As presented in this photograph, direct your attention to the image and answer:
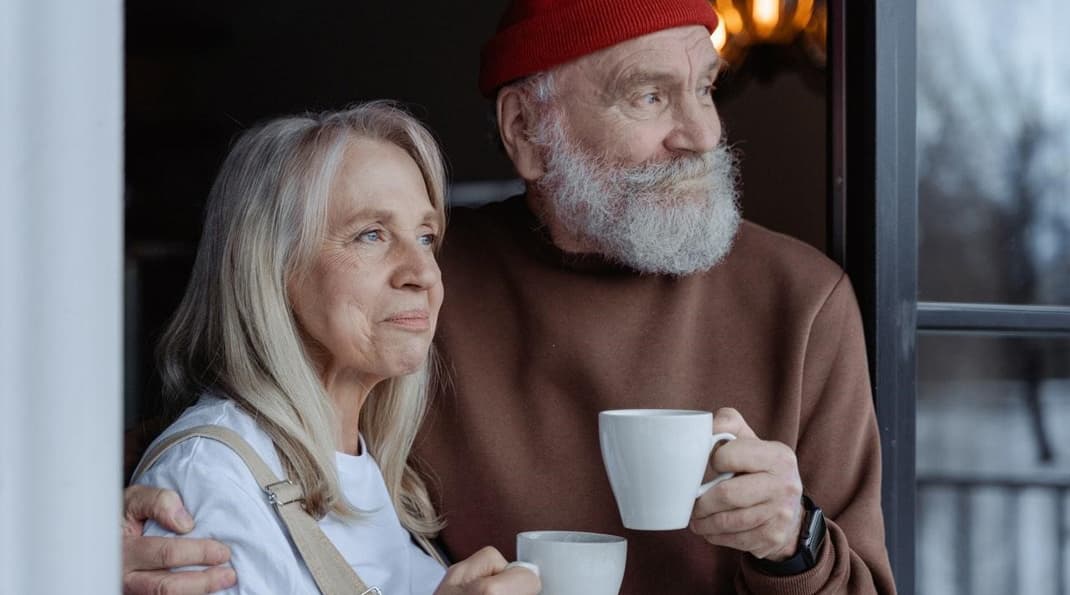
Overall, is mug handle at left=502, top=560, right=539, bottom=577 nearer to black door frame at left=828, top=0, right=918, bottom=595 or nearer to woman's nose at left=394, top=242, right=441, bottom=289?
woman's nose at left=394, top=242, right=441, bottom=289

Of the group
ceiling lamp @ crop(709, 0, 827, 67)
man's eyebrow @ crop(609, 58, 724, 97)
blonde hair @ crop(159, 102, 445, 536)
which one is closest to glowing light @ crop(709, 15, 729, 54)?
ceiling lamp @ crop(709, 0, 827, 67)

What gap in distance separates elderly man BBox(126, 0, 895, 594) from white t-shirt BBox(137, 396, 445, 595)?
14.4 inches

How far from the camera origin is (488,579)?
127 centimetres

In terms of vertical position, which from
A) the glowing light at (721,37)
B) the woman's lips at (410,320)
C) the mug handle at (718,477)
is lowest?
the mug handle at (718,477)

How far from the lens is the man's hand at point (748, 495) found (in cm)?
145

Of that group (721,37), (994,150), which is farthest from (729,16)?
(994,150)

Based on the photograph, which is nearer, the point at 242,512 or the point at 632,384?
the point at 242,512

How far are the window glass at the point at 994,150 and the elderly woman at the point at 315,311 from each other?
95 centimetres

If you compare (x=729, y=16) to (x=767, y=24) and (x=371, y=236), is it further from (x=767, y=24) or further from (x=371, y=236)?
(x=371, y=236)
